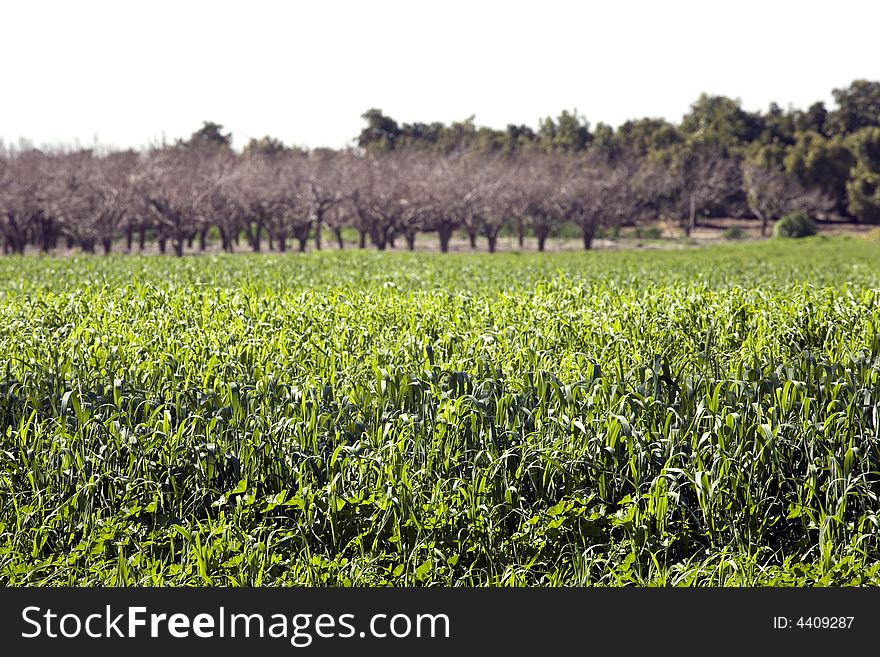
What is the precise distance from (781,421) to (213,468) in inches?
160

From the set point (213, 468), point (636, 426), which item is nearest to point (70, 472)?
point (213, 468)

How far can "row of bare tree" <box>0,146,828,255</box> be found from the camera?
55312mm

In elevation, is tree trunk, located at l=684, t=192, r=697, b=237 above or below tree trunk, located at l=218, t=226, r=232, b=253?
above

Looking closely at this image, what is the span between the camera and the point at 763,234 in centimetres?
7394

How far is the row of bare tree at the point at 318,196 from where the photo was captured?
55.3m

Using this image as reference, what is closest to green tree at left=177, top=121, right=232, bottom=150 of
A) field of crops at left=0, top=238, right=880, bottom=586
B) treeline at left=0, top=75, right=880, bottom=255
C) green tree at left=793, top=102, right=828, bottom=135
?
treeline at left=0, top=75, right=880, bottom=255

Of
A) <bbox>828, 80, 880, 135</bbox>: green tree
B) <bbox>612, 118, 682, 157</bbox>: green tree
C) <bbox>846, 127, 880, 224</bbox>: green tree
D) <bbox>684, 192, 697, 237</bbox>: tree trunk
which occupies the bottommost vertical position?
<bbox>684, 192, 697, 237</bbox>: tree trunk

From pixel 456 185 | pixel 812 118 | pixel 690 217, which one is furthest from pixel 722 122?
pixel 456 185

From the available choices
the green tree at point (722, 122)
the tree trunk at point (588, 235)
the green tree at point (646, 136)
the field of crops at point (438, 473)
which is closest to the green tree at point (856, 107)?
the green tree at point (722, 122)

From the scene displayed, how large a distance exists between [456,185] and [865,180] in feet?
130

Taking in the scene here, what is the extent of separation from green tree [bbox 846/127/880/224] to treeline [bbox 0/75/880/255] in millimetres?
135

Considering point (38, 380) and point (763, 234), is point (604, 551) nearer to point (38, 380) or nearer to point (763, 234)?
point (38, 380)

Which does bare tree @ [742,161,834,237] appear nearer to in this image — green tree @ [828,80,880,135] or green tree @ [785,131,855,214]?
green tree @ [785,131,855,214]

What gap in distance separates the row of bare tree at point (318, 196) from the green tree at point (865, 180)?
3153 millimetres
